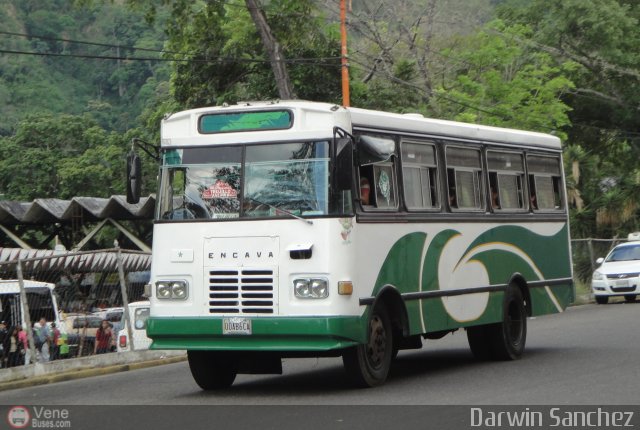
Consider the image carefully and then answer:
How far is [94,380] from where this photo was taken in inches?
665

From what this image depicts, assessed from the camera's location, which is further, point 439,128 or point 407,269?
point 439,128

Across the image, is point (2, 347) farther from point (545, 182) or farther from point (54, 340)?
point (545, 182)

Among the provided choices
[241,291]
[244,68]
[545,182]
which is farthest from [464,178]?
[244,68]

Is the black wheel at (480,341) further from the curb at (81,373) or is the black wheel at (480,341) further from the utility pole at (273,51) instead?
the utility pole at (273,51)

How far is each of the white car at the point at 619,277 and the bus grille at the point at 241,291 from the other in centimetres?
2077

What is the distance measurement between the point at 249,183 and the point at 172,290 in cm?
142

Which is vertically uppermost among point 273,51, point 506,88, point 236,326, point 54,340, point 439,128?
point 506,88

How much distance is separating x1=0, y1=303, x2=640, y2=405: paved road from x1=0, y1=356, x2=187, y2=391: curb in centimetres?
30

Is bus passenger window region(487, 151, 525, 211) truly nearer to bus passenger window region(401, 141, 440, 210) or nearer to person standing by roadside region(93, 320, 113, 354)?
bus passenger window region(401, 141, 440, 210)

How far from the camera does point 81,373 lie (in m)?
17.5

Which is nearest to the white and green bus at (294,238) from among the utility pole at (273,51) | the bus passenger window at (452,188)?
the bus passenger window at (452,188)

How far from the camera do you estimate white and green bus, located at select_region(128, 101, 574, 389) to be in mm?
13008
